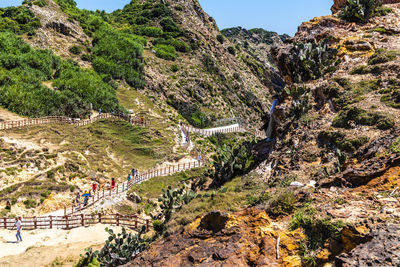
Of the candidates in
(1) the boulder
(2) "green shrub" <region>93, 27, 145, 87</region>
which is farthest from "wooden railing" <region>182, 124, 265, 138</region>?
(1) the boulder

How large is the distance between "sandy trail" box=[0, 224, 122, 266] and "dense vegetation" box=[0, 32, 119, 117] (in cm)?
2147

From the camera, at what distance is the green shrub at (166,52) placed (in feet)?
241

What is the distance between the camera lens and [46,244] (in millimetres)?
18719

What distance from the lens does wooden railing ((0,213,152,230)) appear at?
20.5m

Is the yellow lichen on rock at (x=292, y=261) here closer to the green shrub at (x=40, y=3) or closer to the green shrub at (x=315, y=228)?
the green shrub at (x=315, y=228)

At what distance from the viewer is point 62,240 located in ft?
64.0

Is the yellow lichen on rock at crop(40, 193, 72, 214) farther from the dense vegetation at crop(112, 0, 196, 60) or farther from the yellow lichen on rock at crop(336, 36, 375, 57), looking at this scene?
the dense vegetation at crop(112, 0, 196, 60)

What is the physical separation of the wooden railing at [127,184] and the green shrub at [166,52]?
40761 mm

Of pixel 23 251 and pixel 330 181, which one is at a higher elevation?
pixel 330 181

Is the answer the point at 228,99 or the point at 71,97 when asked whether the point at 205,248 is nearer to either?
the point at 71,97

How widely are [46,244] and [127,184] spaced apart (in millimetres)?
11426

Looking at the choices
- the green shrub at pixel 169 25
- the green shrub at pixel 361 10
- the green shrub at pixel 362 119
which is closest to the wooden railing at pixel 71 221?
the green shrub at pixel 362 119

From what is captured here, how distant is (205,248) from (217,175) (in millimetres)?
9678

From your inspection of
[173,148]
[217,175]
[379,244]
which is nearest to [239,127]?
[173,148]
